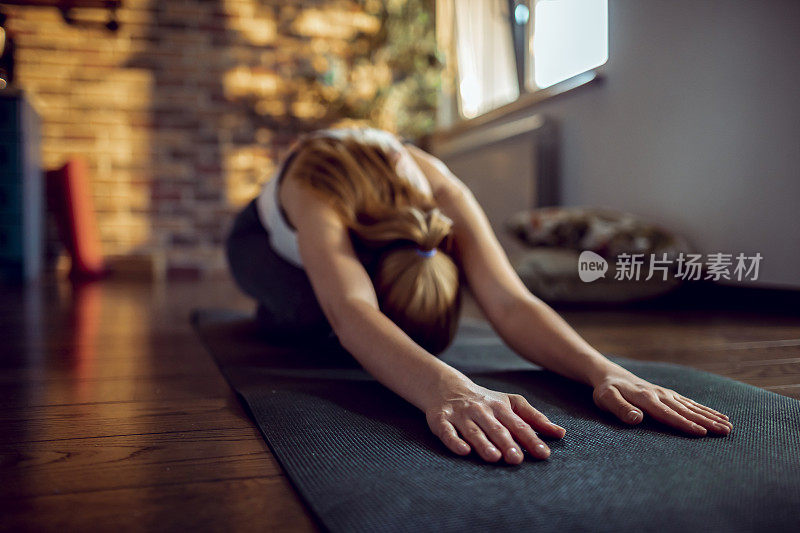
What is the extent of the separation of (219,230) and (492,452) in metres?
3.58

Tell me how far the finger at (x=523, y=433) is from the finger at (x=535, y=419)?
1cm

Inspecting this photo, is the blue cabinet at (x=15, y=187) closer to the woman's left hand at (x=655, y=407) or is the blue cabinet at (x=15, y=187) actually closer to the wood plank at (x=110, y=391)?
the wood plank at (x=110, y=391)

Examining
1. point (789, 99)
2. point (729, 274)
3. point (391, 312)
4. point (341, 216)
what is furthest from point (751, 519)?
point (729, 274)

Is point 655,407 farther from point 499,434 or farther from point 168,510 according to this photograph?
point 168,510

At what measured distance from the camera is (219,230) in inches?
156

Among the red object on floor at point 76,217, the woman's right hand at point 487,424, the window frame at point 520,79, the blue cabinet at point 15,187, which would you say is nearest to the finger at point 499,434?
the woman's right hand at point 487,424

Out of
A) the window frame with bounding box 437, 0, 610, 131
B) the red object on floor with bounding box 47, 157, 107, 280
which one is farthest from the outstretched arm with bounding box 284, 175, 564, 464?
the red object on floor with bounding box 47, 157, 107, 280

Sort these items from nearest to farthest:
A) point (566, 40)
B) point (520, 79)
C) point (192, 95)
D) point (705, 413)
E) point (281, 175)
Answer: point (705, 413) → point (281, 175) → point (566, 40) → point (520, 79) → point (192, 95)

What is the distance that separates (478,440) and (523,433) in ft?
0.16

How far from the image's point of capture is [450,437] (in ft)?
2.12

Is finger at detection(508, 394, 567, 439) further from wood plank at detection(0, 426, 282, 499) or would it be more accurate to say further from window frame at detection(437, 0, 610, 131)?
window frame at detection(437, 0, 610, 131)

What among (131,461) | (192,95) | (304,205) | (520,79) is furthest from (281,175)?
(192,95)

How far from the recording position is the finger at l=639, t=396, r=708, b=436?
0.70m

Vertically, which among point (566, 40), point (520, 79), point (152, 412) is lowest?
point (152, 412)
